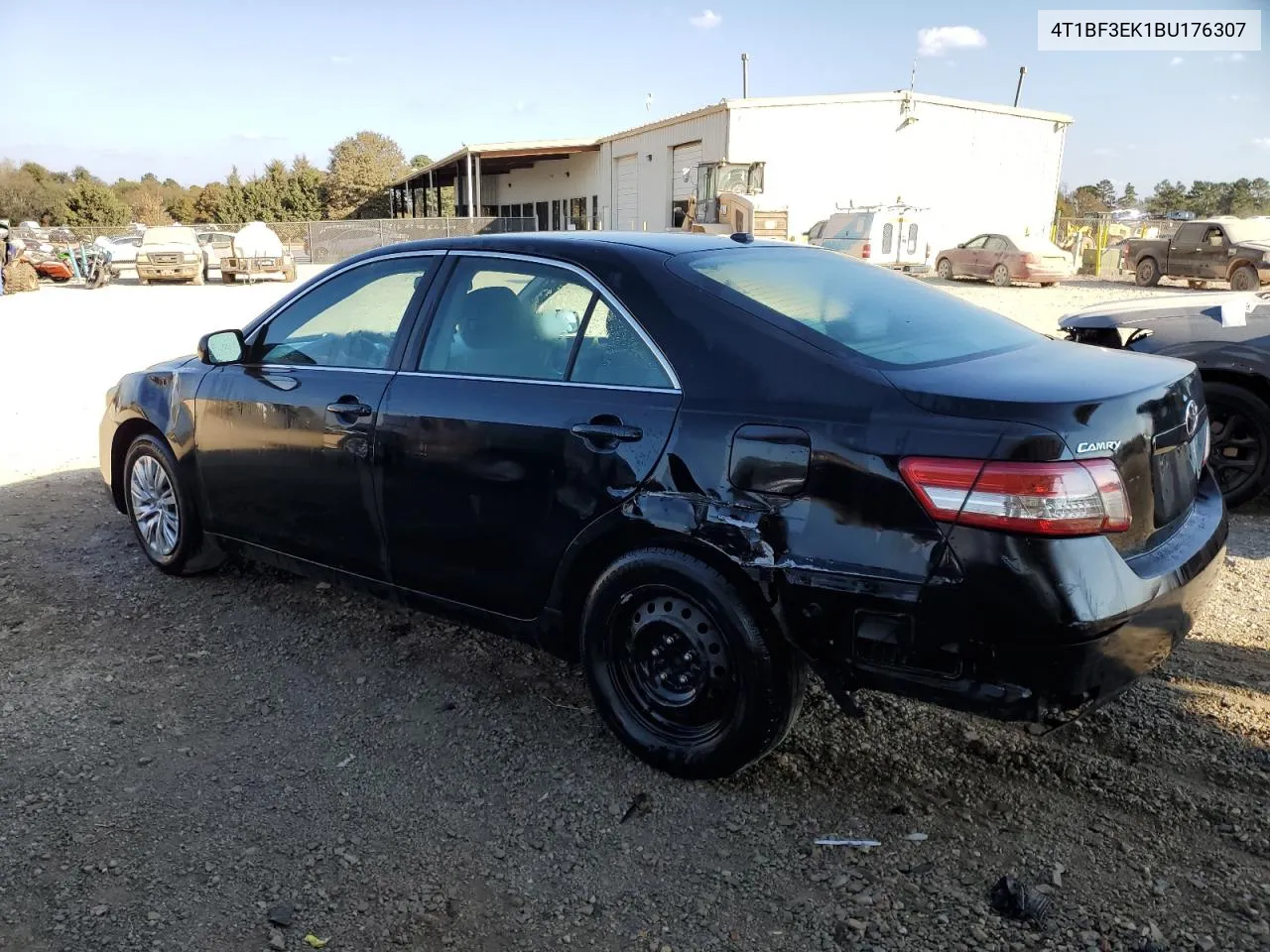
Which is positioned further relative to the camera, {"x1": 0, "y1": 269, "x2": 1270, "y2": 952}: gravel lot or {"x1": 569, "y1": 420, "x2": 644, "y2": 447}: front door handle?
{"x1": 569, "y1": 420, "x2": 644, "y2": 447}: front door handle

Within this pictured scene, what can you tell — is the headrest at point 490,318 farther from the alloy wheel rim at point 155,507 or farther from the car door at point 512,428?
the alloy wheel rim at point 155,507

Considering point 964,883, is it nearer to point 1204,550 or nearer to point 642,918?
point 642,918

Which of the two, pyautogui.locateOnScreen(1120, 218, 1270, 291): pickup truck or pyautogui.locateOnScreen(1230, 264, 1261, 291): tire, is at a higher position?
pyautogui.locateOnScreen(1120, 218, 1270, 291): pickup truck

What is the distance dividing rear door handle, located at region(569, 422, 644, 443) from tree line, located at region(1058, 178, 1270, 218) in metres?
63.8

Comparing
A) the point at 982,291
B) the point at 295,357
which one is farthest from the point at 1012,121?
the point at 295,357

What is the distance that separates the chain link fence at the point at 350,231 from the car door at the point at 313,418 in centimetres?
3357

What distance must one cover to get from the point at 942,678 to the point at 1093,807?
827 millimetres

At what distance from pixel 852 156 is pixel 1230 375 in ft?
96.2

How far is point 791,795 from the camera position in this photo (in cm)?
307

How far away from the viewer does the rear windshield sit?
2.98 m

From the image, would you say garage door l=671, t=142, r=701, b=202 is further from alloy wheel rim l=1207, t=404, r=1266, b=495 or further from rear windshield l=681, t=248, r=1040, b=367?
rear windshield l=681, t=248, r=1040, b=367

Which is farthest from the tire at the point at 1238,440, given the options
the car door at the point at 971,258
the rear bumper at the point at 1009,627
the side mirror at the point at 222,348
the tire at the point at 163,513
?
the car door at the point at 971,258

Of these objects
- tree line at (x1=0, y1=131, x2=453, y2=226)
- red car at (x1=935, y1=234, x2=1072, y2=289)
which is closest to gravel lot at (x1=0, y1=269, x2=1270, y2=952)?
red car at (x1=935, y1=234, x2=1072, y2=289)

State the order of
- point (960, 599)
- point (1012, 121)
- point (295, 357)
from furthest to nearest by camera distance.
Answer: point (1012, 121)
point (295, 357)
point (960, 599)
